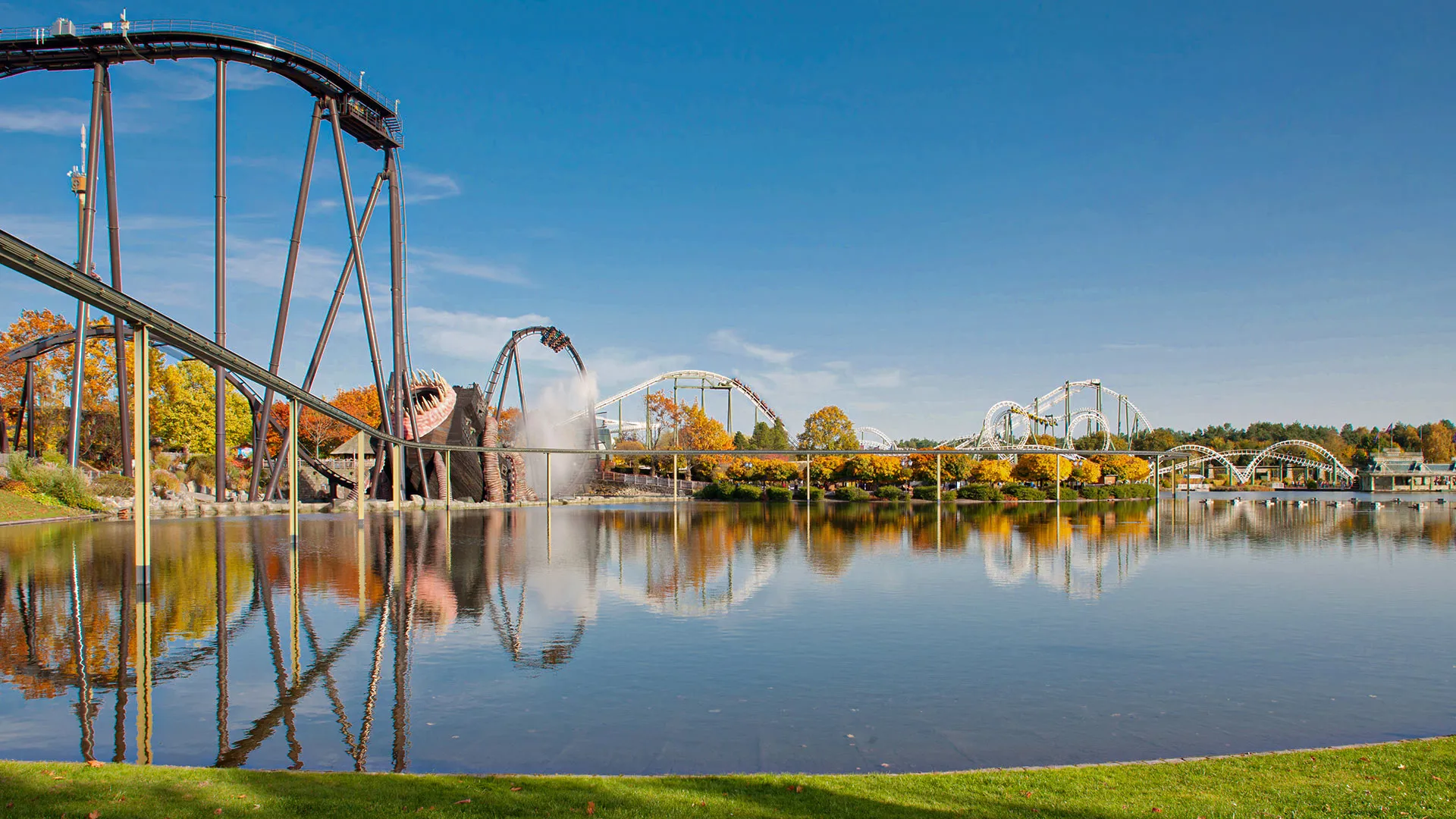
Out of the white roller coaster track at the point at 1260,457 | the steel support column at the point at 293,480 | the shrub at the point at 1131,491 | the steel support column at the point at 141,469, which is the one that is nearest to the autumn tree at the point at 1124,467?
the shrub at the point at 1131,491

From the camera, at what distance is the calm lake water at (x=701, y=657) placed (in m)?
8.38

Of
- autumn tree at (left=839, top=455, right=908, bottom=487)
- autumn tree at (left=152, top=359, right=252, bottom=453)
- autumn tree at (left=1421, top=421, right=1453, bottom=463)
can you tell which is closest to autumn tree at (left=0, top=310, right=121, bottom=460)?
autumn tree at (left=152, top=359, right=252, bottom=453)

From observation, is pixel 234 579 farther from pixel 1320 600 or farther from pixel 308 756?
pixel 1320 600

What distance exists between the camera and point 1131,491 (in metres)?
71.7

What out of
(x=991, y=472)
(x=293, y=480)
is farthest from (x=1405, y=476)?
(x=293, y=480)

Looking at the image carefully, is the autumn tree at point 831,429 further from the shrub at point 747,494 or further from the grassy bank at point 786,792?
the grassy bank at point 786,792

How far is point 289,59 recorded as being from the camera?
38.4m

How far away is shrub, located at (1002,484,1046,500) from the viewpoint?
2552 inches

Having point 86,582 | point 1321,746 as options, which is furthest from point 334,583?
point 1321,746

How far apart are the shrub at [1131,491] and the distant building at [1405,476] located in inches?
1338

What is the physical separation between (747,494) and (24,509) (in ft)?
145

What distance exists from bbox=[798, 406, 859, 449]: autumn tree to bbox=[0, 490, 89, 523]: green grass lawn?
55.0 meters

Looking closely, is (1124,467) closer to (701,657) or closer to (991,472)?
(991,472)

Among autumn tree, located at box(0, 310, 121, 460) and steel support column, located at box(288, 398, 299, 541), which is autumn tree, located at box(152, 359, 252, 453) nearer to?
autumn tree, located at box(0, 310, 121, 460)
